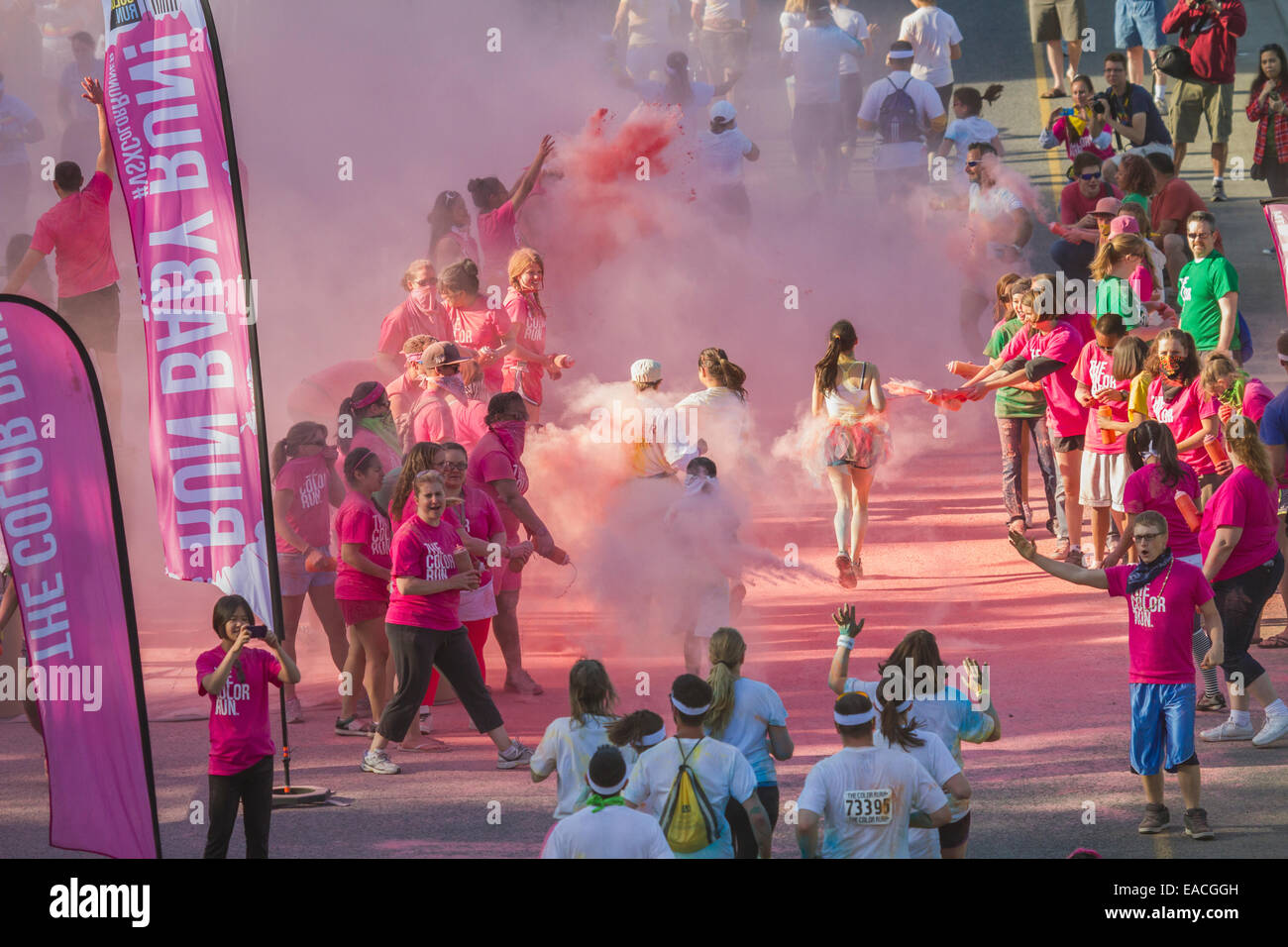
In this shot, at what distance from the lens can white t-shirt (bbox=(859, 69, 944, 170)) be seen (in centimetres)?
1403

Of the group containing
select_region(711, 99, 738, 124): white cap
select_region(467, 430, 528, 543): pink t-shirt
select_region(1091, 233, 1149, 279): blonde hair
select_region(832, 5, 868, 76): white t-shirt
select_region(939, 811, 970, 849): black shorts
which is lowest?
select_region(939, 811, 970, 849): black shorts

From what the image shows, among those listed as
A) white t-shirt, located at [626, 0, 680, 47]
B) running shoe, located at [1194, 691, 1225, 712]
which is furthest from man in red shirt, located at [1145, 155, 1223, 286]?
white t-shirt, located at [626, 0, 680, 47]

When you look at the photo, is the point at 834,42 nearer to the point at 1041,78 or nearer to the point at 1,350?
the point at 1041,78

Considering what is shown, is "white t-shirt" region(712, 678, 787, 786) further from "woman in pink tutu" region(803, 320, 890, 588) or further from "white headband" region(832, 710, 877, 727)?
"woman in pink tutu" region(803, 320, 890, 588)

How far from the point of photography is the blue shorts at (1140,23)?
50.6 ft

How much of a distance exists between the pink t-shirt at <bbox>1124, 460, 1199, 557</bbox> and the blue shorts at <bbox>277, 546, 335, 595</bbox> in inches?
171

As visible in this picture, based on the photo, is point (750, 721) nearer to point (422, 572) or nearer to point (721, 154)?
point (422, 572)

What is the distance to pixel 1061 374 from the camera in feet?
32.4

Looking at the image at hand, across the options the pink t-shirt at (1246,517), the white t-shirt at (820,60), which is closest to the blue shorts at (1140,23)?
the white t-shirt at (820,60)

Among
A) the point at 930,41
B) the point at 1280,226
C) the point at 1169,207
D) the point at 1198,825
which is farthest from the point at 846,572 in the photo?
the point at 930,41

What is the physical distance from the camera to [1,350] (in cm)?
692

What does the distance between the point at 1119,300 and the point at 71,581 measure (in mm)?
6550

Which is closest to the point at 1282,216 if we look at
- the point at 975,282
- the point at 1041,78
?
the point at 975,282
